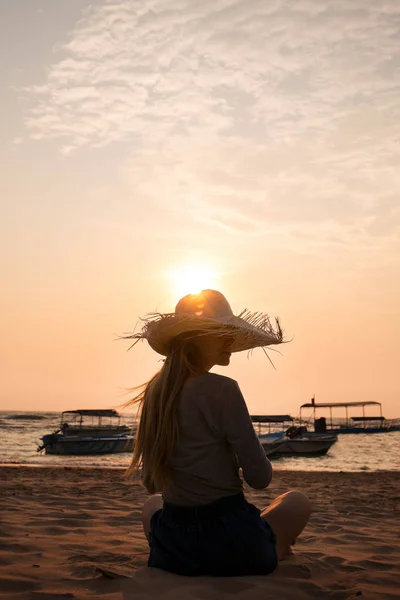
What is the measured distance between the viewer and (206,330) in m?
3.06

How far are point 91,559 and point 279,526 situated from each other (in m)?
1.37

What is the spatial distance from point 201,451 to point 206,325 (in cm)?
67

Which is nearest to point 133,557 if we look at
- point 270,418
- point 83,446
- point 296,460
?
point 296,460

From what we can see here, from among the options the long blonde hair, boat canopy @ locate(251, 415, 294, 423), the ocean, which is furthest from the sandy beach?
boat canopy @ locate(251, 415, 294, 423)

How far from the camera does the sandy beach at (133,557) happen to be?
9.72 ft

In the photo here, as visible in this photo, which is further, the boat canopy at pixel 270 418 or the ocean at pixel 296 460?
the boat canopy at pixel 270 418

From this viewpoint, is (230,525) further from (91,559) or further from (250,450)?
(91,559)

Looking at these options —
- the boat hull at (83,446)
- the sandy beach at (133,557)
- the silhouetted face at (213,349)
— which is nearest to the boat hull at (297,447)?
the boat hull at (83,446)

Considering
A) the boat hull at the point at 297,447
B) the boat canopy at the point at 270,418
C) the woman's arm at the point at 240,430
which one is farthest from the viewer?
the boat canopy at the point at 270,418

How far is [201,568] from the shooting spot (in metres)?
3.04

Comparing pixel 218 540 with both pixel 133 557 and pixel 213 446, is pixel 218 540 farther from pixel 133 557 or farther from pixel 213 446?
pixel 133 557

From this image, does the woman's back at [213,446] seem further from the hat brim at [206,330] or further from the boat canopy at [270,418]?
the boat canopy at [270,418]

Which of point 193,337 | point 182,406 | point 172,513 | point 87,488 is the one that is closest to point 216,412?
point 182,406

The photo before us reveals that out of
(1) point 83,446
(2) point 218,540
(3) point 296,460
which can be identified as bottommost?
(3) point 296,460
